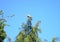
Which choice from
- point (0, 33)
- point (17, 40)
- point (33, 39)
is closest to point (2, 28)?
point (0, 33)

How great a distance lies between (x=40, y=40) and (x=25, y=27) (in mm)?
1547

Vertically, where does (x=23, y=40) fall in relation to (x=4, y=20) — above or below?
below

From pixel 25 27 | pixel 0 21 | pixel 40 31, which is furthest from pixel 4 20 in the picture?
pixel 40 31

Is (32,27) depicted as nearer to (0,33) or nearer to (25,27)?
(25,27)

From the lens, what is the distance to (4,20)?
52.9 ft

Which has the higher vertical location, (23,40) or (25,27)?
(25,27)

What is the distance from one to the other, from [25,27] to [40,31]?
1.21m

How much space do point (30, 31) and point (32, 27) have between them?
38 cm

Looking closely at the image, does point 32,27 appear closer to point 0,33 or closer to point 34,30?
point 34,30

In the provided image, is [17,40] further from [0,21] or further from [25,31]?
[0,21]

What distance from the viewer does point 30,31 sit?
16594mm

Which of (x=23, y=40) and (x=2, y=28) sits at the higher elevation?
(x=2, y=28)

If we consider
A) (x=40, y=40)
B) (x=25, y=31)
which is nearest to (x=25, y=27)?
(x=25, y=31)

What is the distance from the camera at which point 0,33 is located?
1697 centimetres
